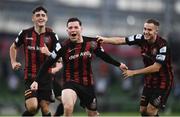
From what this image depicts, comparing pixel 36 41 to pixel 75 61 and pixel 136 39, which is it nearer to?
pixel 75 61

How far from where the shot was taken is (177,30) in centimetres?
3002

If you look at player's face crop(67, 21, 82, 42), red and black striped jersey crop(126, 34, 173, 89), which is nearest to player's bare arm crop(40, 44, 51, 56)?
player's face crop(67, 21, 82, 42)


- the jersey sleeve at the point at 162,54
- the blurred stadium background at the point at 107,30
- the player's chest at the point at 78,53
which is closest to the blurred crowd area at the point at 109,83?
the blurred stadium background at the point at 107,30

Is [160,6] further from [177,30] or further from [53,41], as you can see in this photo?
[53,41]

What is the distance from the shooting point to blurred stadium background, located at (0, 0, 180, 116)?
2695cm

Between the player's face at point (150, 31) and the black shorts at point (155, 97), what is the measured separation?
110cm

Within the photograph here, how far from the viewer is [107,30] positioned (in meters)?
29.8

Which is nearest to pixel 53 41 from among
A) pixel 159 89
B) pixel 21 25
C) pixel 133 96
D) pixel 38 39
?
pixel 38 39

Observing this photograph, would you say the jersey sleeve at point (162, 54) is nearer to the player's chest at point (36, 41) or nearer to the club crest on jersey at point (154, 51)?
the club crest on jersey at point (154, 51)

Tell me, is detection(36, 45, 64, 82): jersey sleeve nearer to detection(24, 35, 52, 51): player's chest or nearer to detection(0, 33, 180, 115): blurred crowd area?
detection(24, 35, 52, 51): player's chest

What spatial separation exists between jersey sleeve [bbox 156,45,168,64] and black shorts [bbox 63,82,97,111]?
144 cm

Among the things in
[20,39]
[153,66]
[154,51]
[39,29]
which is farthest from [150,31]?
[20,39]

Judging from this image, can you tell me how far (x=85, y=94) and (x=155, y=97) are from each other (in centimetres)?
154

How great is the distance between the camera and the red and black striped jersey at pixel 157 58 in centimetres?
1244
